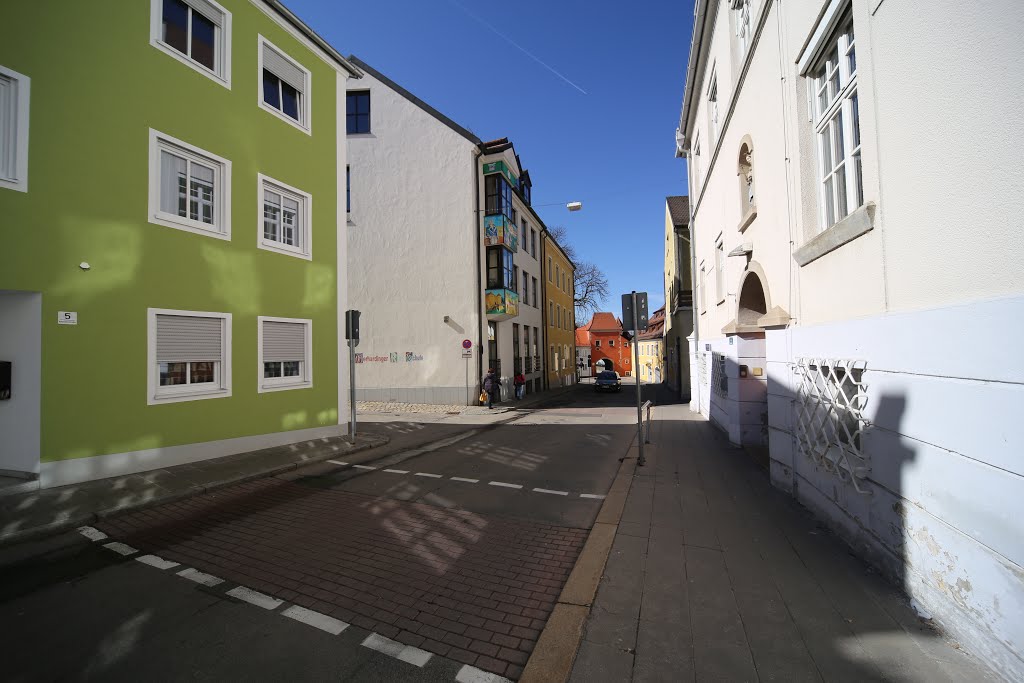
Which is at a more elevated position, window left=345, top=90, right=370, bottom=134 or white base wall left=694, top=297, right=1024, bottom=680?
window left=345, top=90, right=370, bottom=134

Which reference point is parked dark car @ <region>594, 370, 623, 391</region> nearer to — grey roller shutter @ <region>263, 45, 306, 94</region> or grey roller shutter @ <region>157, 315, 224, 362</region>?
grey roller shutter @ <region>263, 45, 306, 94</region>

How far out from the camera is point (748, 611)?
10.4ft

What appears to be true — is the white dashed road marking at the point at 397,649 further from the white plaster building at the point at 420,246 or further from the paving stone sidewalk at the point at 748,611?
the white plaster building at the point at 420,246

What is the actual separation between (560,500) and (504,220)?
1628 centimetres

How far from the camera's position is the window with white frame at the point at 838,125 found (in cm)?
439

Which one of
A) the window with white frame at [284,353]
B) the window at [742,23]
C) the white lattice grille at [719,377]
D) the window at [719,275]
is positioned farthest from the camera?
the window at [719,275]

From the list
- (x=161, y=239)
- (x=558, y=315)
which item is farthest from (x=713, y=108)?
(x=558, y=315)

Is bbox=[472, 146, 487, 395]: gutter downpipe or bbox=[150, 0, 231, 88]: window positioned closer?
bbox=[150, 0, 231, 88]: window

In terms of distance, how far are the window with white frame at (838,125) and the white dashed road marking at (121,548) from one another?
772cm

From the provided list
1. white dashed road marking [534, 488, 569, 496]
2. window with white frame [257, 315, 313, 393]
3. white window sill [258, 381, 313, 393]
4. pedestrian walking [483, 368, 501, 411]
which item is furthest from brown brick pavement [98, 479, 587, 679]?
pedestrian walking [483, 368, 501, 411]

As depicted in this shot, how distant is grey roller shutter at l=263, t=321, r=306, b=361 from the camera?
9.71m

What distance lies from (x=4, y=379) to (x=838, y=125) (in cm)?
1110

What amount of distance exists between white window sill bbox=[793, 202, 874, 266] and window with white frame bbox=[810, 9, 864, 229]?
0.33 m

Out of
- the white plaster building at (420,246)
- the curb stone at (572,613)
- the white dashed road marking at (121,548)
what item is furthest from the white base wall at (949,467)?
the white plaster building at (420,246)
